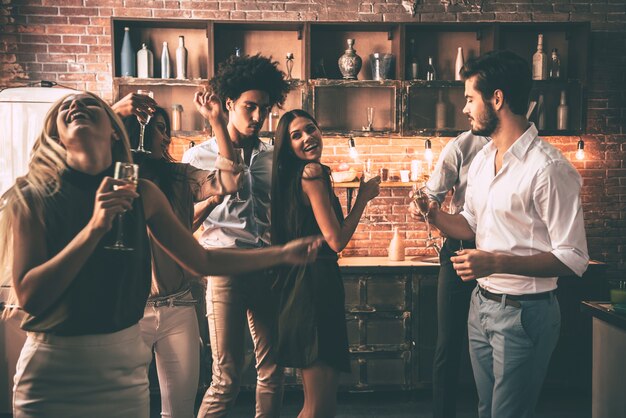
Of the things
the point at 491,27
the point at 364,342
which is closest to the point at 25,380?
the point at 364,342

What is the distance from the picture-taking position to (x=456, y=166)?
3641 mm

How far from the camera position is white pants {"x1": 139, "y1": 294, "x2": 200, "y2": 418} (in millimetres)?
2363

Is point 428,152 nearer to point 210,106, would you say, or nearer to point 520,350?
point 210,106

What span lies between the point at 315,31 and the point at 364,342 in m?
2.46

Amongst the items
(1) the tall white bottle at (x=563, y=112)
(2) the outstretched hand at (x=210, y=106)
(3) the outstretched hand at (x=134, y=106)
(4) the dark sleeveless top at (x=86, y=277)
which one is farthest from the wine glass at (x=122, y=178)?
(1) the tall white bottle at (x=563, y=112)

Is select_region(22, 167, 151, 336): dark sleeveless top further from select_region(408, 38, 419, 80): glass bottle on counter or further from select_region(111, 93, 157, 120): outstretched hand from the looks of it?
select_region(408, 38, 419, 80): glass bottle on counter

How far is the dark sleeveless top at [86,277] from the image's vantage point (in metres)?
1.50

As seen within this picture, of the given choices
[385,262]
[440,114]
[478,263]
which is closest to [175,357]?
[478,263]

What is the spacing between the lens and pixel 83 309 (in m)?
1.51

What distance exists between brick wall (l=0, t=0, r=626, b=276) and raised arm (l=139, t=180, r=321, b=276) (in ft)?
10.7

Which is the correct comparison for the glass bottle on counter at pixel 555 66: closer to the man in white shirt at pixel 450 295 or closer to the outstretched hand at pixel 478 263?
the man in white shirt at pixel 450 295

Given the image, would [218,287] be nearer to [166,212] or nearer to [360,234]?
[166,212]

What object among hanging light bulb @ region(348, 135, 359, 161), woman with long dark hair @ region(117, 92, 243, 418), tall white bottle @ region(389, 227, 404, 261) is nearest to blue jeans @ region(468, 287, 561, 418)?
woman with long dark hair @ region(117, 92, 243, 418)

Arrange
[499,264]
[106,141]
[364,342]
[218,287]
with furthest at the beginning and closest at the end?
[364,342] → [218,287] → [499,264] → [106,141]
